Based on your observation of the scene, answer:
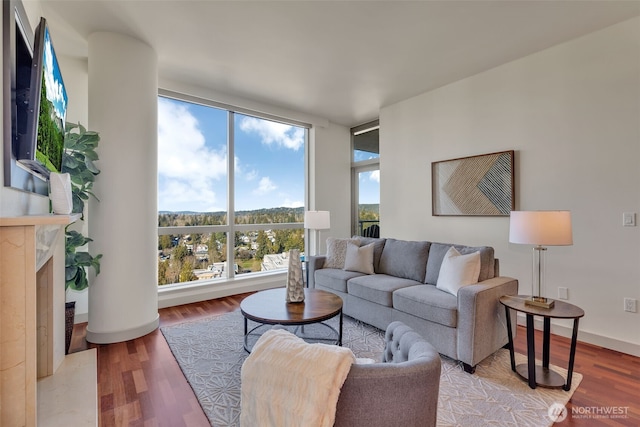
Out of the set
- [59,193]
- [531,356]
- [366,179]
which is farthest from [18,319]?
[366,179]

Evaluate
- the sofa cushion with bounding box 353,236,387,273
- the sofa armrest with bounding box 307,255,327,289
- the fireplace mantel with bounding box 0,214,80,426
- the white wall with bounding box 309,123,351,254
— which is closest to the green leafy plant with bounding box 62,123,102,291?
the fireplace mantel with bounding box 0,214,80,426

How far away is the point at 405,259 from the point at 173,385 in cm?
244

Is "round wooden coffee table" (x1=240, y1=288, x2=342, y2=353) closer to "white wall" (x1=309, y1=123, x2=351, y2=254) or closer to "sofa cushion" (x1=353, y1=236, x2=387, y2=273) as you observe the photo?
"sofa cushion" (x1=353, y1=236, x2=387, y2=273)

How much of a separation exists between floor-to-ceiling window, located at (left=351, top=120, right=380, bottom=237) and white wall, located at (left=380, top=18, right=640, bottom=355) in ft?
5.62

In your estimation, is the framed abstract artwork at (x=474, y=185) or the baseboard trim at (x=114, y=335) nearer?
the baseboard trim at (x=114, y=335)

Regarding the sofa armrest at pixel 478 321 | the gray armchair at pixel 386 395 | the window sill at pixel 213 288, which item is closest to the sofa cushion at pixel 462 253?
the sofa armrest at pixel 478 321

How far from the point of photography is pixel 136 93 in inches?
116

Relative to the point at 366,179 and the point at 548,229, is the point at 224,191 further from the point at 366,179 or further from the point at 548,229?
the point at 548,229

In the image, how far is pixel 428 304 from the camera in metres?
2.45

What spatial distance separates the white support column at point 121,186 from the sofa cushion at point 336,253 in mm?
2038

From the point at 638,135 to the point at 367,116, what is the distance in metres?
3.50

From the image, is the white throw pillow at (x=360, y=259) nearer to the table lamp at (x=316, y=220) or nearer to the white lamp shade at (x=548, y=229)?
the table lamp at (x=316, y=220)

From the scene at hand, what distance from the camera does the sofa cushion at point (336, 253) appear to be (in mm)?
3749

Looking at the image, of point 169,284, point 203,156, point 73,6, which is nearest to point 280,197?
point 203,156
